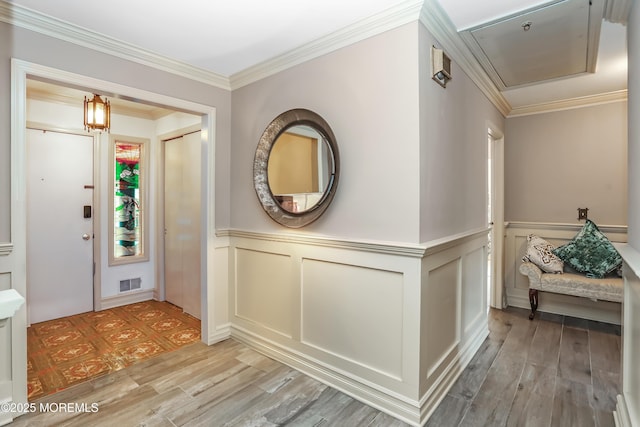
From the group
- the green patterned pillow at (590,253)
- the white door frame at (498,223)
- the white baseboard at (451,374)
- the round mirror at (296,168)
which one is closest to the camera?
the white baseboard at (451,374)

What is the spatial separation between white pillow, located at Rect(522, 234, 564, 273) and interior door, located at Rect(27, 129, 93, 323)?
491 cm

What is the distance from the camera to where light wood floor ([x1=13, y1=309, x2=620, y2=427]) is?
194cm

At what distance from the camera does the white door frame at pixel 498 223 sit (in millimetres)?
3861

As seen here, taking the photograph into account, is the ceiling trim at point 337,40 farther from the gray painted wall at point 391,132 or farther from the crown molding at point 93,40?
the crown molding at point 93,40

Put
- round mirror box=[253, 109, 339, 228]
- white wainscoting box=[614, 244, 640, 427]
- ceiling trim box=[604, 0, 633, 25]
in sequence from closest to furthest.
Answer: white wainscoting box=[614, 244, 640, 427] → ceiling trim box=[604, 0, 633, 25] → round mirror box=[253, 109, 339, 228]

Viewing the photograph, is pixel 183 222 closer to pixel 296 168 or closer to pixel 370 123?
pixel 296 168

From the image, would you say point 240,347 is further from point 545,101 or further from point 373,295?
point 545,101

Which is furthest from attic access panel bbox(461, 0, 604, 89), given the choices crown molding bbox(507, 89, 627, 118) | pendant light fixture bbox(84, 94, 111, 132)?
pendant light fixture bbox(84, 94, 111, 132)

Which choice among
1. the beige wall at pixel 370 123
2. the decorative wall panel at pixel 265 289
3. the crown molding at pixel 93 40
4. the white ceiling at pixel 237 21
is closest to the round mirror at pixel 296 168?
the beige wall at pixel 370 123

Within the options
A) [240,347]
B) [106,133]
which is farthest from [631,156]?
[106,133]

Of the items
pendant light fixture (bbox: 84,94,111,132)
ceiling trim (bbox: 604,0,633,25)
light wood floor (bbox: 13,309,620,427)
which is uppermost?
ceiling trim (bbox: 604,0,633,25)

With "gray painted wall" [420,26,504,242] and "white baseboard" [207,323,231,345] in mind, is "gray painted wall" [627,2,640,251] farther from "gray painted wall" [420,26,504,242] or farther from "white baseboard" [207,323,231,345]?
"white baseboard" [207,323,231,345]

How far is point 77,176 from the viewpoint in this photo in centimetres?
366

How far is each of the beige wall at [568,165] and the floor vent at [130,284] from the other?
470 cm
